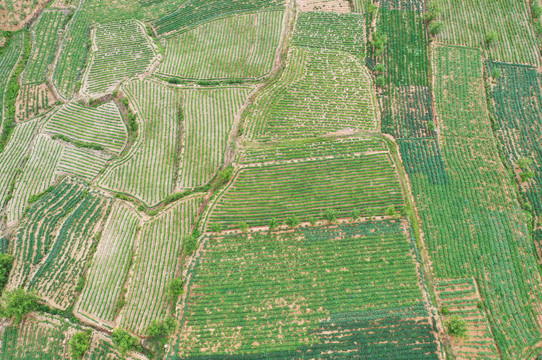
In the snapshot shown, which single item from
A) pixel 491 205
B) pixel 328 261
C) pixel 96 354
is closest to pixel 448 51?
pixel 491 205

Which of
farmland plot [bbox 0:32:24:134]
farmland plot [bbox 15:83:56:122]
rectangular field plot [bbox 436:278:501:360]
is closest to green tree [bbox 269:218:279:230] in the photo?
rectangular field plot [bbox 436:278:501:360]

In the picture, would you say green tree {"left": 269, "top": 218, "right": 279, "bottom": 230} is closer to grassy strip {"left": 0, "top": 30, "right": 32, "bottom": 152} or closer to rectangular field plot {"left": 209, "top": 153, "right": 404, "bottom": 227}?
rectangular field plot {"left": 209, "top": 153, "right": 404, "bottom": 227}

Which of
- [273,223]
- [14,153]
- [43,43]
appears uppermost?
[43,43]

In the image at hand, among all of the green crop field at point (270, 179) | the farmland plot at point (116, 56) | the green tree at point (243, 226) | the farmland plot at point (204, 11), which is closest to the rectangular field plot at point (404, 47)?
the green crop field at point (270, 179)

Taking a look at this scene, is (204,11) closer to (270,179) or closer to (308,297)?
(270,179)

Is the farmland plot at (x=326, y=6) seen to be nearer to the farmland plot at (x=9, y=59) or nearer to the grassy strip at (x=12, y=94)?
the grassy strip at (x=12, y=94)

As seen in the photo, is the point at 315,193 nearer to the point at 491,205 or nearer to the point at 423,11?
the point at 491,205

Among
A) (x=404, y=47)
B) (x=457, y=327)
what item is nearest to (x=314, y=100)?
(x=404, y=47)
